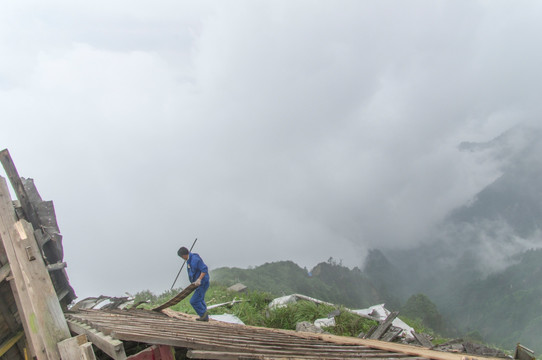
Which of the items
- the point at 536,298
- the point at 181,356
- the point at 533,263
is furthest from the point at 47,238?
the point at 533,263

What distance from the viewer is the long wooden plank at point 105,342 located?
101 inches

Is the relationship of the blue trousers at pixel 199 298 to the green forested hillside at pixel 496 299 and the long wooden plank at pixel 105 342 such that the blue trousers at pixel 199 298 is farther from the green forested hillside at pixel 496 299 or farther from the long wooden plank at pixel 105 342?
the green forested hillside at pixel 496 299

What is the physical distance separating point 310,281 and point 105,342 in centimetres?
4278

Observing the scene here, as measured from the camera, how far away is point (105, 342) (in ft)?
9.01

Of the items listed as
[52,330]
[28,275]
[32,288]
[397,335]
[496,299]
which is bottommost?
[397,335]

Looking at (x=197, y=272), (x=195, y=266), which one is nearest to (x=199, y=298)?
(x=197, y=272)

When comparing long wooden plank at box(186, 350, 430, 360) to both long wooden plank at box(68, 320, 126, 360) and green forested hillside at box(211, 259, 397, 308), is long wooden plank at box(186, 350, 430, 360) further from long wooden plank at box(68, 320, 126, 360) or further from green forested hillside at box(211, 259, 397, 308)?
green forested hillside at box(211, 259, 397, 308)

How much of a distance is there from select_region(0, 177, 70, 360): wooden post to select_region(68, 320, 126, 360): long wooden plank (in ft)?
0.74

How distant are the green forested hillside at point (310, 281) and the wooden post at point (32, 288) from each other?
66.8ft

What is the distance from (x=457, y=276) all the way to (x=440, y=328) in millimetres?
57417

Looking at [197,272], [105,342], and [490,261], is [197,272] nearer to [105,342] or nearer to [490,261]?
[105,342]

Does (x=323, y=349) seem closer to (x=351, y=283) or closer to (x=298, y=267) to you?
(x=298, y=267)

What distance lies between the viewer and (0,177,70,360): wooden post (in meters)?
2.83

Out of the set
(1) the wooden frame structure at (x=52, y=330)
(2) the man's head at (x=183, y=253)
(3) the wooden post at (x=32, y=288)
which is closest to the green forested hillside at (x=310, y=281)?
(2) the man's head at (x=183, y=253)
